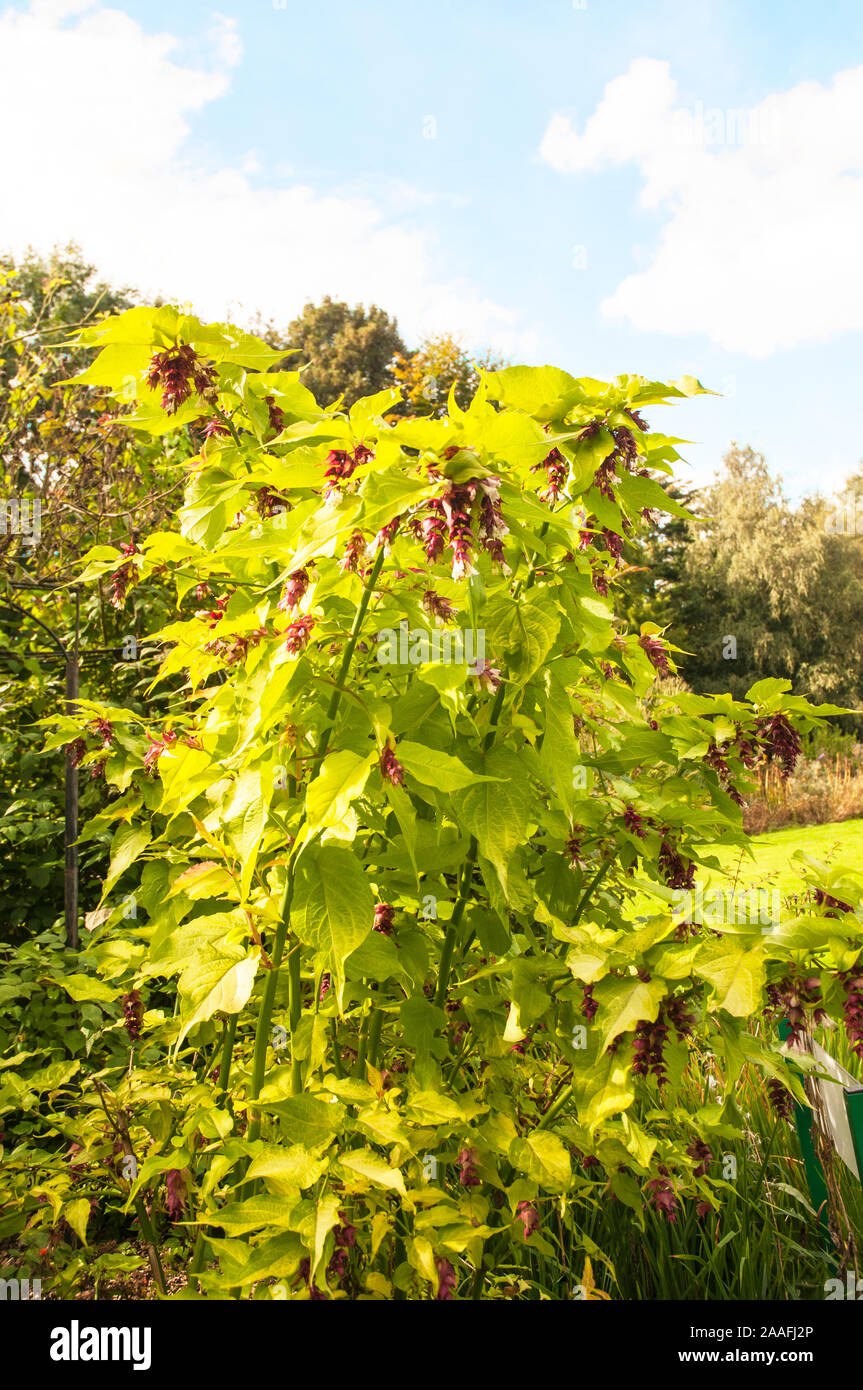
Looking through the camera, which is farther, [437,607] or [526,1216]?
[526,1216]

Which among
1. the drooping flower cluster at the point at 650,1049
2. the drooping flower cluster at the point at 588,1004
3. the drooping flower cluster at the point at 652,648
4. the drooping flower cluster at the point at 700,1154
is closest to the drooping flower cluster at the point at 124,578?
the drooping flower cluster at the point at 652,648

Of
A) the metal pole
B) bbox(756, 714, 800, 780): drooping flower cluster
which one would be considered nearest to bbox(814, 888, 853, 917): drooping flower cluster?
bbox(756, 714, 800, 780): drooping flower cluster

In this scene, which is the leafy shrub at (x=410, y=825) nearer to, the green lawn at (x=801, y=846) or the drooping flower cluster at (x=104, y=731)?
the drooping flower cluster at (x=104, y=731)

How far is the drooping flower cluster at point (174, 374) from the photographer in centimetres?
164

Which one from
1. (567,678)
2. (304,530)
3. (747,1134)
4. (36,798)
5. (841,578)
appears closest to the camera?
(304,530)

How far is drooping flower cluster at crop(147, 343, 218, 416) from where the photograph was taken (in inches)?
64.6

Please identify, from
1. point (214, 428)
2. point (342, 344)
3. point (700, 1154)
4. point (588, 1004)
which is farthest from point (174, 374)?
point (342, 344)

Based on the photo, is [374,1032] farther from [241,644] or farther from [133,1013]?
[241,644]

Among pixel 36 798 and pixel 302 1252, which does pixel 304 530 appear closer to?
pixel 302 1252

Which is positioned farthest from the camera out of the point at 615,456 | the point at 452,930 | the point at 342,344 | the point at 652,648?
the point at 342,344

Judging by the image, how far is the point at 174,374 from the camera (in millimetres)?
1641
